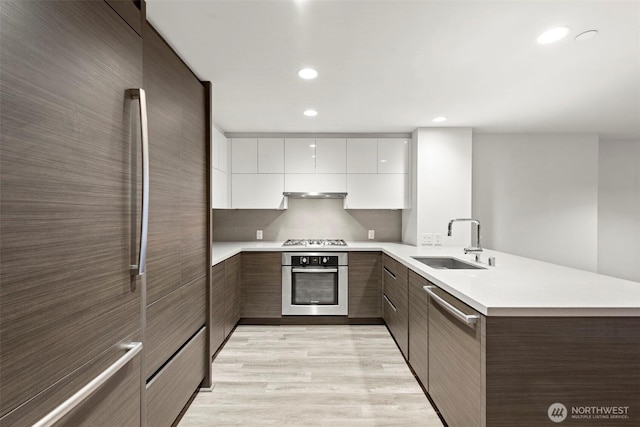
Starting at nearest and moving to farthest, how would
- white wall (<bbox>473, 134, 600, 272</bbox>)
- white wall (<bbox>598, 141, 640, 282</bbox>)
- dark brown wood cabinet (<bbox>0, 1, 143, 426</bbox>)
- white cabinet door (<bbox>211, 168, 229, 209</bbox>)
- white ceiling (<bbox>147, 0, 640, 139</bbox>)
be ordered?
dark brown wood cabinet (<bbox>0, 1, 143, 426</bbox>)
white ceiling (<bbox>147, 0, 640, 139</bbox>)
white cabinet door (<bbox>211, 168, 229, 209</bbox>)
white wall (<bbox>473, 134, 600, 272</bbox>)
white wall (<bbox>598, 141, 640, 282</bbox>)

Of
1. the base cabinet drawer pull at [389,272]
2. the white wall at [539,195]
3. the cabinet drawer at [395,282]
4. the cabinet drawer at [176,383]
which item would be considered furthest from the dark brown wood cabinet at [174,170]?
the white wall at [539,195]

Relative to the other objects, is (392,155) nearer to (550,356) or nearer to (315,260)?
(315,260)

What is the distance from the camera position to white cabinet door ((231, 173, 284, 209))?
402 cm

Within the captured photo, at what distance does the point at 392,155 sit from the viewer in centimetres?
402

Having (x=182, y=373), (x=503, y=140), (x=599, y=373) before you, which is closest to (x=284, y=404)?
(x=182, y=373)

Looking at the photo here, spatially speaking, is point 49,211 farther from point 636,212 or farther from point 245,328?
point 636,212

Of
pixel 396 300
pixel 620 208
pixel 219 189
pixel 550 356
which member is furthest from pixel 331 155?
pixel 620 208

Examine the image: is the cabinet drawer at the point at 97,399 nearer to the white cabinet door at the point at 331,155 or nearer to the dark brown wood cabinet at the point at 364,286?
the dark brown wood cabinet at the point at 364,286

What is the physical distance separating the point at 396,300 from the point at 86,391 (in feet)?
8.33

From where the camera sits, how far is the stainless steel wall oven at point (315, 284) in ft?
12.3

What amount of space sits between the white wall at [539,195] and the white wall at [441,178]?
1.70ft

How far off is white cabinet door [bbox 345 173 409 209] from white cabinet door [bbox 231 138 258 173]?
116 centimetres

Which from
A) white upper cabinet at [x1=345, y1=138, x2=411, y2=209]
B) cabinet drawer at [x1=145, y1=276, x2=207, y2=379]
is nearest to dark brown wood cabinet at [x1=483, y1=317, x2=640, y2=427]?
cabinet drawer at [x1=145, y1=276, x2=207, y2=379]

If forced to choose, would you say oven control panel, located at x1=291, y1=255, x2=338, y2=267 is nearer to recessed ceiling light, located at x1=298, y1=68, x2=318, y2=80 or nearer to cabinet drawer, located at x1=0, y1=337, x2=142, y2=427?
recessed ceiling light, located at x1=298, y1=68, x2=318, y2=80
